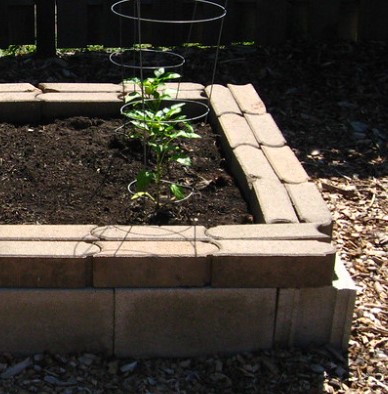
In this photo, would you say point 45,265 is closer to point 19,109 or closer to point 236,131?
point 236,131

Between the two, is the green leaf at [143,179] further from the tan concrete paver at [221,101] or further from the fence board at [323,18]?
the fence board at [323,18]

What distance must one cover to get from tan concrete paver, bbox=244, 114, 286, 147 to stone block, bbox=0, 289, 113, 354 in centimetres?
145

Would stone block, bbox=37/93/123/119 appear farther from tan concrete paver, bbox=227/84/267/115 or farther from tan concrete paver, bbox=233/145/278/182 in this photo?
tan concrete paver, bbox=233/145/278/182

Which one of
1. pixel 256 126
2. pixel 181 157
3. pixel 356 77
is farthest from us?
pixel 356 77

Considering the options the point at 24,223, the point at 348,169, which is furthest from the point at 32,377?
the point at 348,169

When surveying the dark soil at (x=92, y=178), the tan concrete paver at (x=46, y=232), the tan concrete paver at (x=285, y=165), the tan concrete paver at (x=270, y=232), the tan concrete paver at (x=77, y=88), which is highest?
the tan concrete paver at (x=270, y=232)

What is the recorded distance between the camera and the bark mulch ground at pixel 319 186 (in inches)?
138

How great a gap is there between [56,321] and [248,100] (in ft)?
6.93

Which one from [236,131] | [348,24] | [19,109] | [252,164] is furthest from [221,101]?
[348,24]

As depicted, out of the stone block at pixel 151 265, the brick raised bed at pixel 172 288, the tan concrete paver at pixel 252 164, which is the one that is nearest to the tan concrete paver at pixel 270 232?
the brick raised bed at pixel 172 288

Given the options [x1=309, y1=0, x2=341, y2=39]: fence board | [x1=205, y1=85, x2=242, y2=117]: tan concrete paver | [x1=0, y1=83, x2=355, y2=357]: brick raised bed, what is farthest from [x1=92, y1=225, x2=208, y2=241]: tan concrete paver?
[x1=309, y1=0, x2=341, y2=39]: fence board

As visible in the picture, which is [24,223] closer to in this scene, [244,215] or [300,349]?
[244,215]

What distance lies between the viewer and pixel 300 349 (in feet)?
12.1

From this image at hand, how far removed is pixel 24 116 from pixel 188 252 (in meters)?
1.82
